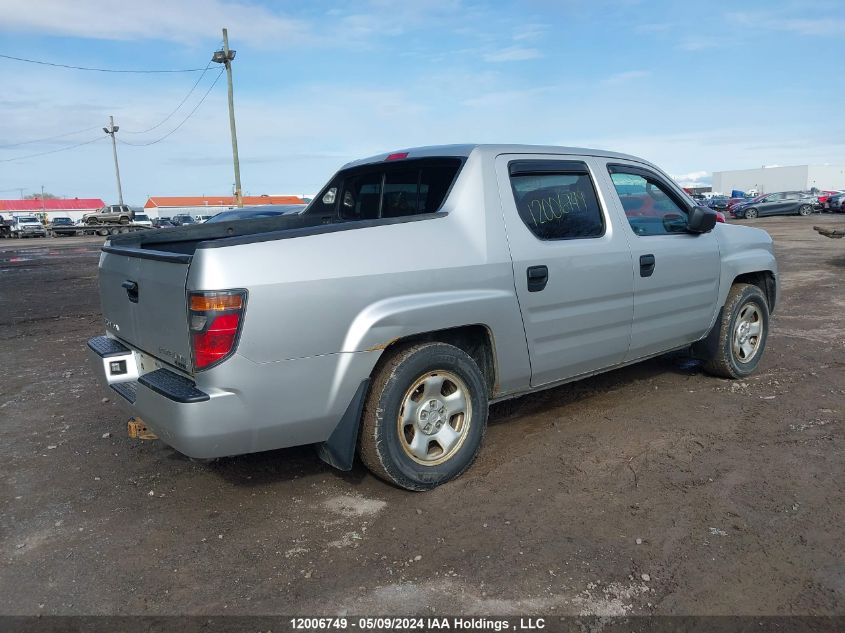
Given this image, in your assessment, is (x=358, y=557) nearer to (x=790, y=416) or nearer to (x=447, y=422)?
(x=447, y=422)

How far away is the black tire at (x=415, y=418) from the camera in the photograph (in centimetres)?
339

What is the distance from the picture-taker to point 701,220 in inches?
189

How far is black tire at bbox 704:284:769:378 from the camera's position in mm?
5398

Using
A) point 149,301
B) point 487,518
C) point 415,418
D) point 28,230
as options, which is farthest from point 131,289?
point 28,230

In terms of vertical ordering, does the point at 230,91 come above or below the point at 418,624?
above

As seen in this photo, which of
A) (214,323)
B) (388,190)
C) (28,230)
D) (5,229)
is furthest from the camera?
(28,230)

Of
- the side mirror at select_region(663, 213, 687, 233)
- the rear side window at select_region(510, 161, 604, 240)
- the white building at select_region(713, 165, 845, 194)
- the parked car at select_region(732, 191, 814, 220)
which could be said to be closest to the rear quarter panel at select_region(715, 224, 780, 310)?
the side mirror at select_region(663, 213, 687, 233)

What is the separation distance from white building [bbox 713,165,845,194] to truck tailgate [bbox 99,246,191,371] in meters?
82.5

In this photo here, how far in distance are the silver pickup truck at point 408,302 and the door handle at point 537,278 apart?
0.01 metres

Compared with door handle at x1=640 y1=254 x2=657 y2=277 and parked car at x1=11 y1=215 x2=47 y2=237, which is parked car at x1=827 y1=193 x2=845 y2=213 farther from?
parked car at x1=11 y1=215 x2=47 y2=237

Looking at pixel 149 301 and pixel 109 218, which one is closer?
pixel 149 301

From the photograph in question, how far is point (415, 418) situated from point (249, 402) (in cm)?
93

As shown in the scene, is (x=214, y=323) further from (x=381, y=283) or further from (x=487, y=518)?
(x=487, y=518)

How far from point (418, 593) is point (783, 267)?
13755 mm
